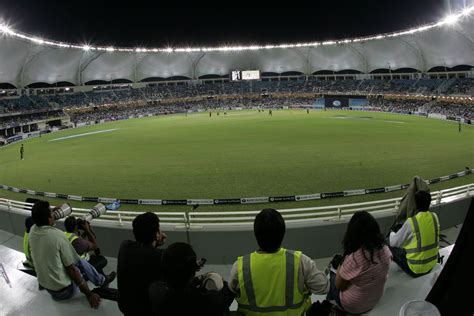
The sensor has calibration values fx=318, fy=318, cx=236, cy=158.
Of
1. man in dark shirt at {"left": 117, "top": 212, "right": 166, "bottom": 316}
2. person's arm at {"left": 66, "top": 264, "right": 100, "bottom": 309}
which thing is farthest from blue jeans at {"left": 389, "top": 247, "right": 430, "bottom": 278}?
person's arm at {"left": 66, "top": 264, "right": 100, "bottom": 309}

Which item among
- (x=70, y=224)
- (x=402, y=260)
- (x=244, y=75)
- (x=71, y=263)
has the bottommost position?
(x=402, y=260)

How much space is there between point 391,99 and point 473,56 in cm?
1771

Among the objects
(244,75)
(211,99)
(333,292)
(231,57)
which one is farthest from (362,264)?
(231,57)

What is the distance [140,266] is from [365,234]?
2653 millimetres

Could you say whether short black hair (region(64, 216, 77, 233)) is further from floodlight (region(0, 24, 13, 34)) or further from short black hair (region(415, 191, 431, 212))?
floodlight (region(0, 24, 13, 34))

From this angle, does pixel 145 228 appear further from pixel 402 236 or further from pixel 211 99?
pixel 211 99

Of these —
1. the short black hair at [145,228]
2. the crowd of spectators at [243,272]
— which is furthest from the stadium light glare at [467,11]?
the short black hair at [145,228]

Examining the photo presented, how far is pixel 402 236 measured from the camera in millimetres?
5441

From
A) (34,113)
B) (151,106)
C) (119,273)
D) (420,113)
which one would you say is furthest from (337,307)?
(151,106)

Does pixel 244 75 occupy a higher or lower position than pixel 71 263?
higher

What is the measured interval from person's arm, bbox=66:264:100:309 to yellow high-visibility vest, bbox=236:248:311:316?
3105mm

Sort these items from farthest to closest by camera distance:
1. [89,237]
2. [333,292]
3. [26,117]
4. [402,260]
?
1. [26,117]
2. [89,237]
3. [402,260]
4. [333,292]

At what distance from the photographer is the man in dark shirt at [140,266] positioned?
361 centimetres

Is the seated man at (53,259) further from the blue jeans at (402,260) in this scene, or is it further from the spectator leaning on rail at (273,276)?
the blue jeans at (402,260)
